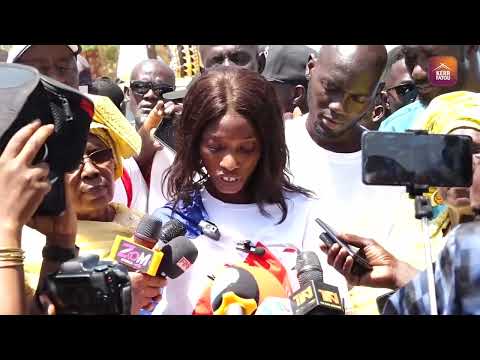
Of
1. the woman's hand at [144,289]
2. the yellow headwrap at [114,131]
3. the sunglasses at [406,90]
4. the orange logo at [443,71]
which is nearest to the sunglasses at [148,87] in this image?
the yellow headwrap at [114,131]

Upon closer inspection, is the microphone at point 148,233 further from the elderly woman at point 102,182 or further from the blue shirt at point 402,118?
the blue shirt at point 402,118

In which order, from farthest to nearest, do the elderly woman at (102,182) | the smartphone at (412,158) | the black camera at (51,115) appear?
the elderly woman at (102,182), the smartphone at (412,158), the black camera at (51,115)

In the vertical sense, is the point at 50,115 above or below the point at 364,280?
above

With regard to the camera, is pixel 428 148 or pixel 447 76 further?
pixel 447 76

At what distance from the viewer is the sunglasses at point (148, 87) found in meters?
3.42

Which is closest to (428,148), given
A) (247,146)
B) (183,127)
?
(247,146)

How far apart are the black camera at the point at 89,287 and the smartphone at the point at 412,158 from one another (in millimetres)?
708

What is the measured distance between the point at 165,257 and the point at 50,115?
51 cm

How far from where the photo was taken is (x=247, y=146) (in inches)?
108

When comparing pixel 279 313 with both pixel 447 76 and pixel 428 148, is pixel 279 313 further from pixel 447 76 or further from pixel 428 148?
pixel 447 76

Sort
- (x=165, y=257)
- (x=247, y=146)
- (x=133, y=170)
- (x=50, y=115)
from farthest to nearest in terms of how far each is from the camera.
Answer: (x=133, y=170), (x=247, y=146), (x=165, y=257), (x=50, y=115)

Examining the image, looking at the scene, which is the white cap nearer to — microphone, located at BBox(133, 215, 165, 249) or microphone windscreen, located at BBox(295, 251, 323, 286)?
microphone, located at BBox(133, 215, 165, 249)

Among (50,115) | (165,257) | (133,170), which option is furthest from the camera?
(133,170)
